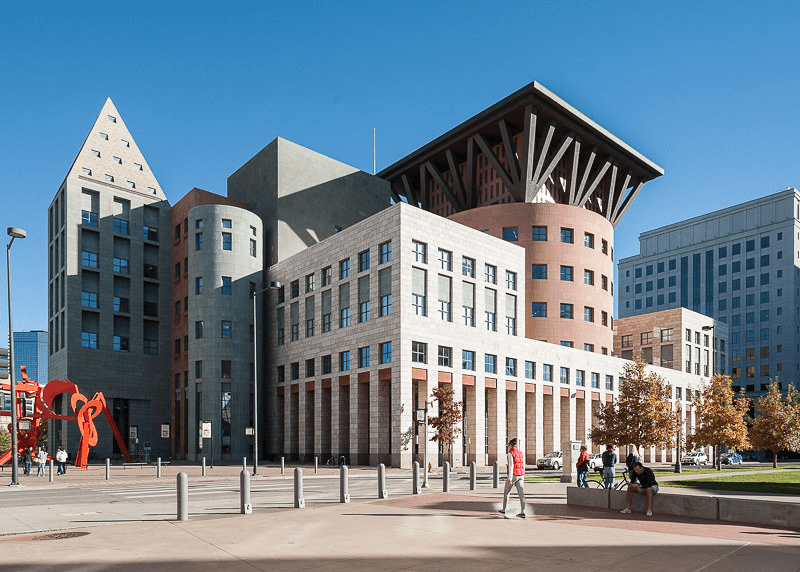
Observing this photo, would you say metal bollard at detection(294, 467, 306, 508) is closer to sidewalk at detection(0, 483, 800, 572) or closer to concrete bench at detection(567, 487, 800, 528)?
sidewalk at detection(0, 483, 800, 572)

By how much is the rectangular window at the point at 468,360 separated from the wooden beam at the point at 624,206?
3884 cm

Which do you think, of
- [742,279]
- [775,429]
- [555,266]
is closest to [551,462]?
[775,429]

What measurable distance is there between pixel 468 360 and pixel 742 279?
331 feet

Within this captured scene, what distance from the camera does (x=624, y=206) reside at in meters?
89.0

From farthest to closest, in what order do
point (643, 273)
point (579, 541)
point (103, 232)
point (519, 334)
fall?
point (643, 273)
point (103, 232)
point (519, 334)
point (579, 541)

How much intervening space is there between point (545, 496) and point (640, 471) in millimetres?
6939

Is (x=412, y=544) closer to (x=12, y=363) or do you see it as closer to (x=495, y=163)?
(x=12, y=363)

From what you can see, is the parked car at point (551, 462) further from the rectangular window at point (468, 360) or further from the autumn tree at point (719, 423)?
the rectangular window at point (468, 360)

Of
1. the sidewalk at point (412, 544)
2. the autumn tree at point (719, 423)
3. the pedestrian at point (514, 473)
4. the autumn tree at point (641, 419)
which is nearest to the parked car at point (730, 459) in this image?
the autumn tree at point (719, 423)

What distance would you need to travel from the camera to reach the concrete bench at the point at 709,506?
49.6ft

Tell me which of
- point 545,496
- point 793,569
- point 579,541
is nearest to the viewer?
point 793,569

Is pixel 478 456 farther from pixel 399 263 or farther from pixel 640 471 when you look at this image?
pixel 640 471

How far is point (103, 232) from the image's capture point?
71.7m

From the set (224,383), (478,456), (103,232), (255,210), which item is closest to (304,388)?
(224,383)
